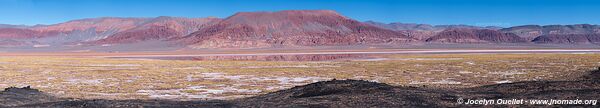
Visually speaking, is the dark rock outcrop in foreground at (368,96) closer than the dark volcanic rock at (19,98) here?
Yes

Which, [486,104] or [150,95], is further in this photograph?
[150,95]

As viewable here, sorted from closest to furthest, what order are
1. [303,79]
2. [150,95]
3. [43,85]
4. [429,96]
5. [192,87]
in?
[429,96]
[150,95]
[192,87]
[43,85]
[303,79]

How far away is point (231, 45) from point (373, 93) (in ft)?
552

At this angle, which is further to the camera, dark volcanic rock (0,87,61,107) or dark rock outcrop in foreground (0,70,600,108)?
dark volcanic rock (0,87,61,107)

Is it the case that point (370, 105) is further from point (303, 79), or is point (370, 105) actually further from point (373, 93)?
point (303, 79)

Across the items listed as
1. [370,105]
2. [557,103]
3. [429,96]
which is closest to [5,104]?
[370,105]

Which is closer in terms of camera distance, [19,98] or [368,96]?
[368,96]

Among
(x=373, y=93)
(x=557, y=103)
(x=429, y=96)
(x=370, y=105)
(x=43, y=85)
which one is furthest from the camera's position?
(x=43, y=85)

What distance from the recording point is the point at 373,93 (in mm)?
15320

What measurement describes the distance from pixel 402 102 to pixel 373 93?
7.08ft

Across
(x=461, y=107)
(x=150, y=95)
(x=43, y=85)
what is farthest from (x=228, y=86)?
(x=461, y=107)

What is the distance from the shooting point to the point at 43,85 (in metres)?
27.6

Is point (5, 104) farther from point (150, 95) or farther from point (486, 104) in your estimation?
point (486, 104)

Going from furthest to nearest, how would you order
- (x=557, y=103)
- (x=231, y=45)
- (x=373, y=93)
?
(x=231, y=45) < (x=373, y=93) < (x=557, y=103)
